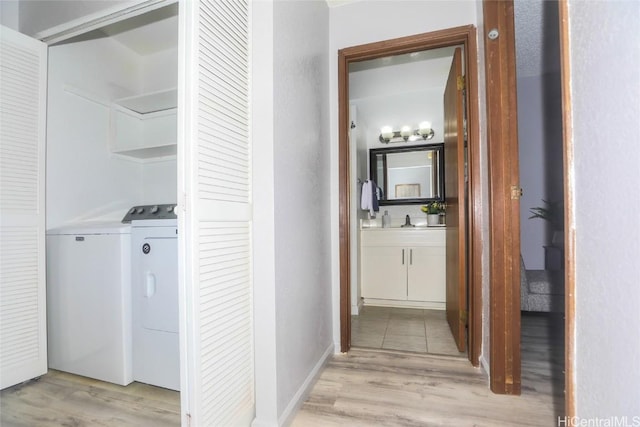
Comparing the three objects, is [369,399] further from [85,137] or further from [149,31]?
[149,31]

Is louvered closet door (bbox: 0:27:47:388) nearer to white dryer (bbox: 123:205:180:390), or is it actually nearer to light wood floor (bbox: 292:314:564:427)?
white dryer (bbox: 123:205:180:390)

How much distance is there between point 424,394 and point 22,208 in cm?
262

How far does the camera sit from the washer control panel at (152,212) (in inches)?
80.5

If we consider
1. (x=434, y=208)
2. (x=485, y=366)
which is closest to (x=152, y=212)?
(x=485, y=366)

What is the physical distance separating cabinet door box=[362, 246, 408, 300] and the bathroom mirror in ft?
2.42

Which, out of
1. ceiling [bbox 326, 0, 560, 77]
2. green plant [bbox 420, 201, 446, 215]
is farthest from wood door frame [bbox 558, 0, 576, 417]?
green plant [bbox 420, 201, 446, 215]

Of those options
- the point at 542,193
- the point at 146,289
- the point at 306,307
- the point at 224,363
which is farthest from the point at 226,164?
the point at 542,193

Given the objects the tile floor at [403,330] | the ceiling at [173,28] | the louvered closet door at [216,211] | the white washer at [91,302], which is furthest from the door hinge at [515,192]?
the white washer at [91,302]

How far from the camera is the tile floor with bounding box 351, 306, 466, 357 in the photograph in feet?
7.18

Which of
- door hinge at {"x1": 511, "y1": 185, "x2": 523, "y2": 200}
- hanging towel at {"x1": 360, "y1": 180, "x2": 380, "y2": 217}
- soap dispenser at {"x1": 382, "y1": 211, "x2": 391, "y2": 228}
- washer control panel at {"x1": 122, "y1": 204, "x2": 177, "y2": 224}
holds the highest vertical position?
hanging towel at {"x1": 360, "y1": 180, "x2": 380, "y2": 217}

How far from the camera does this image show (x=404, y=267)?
124 inches

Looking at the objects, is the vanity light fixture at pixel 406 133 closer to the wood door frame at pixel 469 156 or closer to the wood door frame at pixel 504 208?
the wood door frame at pixel 469 156

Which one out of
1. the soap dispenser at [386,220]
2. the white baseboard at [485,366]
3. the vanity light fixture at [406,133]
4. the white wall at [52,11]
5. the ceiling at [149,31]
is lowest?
the white baseboard at [485,366]

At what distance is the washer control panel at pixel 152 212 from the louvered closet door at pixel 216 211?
1.00m
